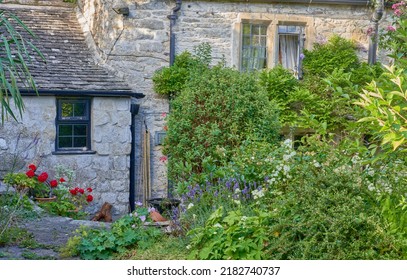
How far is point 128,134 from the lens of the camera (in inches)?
549

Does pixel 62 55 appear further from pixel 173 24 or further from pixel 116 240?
pixel 116 240

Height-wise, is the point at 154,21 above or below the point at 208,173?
above

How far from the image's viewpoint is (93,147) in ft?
45.5

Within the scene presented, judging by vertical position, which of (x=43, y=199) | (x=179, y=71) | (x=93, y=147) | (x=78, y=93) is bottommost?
(x=43, y=199)

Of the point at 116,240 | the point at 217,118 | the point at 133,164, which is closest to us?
the point at 116,240

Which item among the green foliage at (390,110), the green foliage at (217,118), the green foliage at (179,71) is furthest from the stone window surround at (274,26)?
the green foliage at (390,110)

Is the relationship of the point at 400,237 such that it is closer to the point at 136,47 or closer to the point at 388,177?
the point at 388,177

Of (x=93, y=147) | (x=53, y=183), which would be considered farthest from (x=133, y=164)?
(x=53, y=183)

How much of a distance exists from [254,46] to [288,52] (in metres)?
0.71

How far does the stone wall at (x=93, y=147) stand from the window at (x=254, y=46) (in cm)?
259

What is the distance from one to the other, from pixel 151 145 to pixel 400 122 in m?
8.54

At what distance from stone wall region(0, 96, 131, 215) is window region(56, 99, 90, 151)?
6.8 inches

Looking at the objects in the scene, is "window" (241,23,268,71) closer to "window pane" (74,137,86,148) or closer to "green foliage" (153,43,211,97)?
"green foliage" (153,43,211,97)
